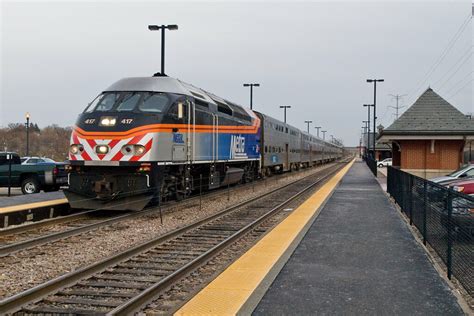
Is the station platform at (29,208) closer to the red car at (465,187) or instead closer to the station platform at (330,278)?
the station platform at (330,278)

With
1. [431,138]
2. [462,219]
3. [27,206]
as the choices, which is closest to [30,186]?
[27,206]

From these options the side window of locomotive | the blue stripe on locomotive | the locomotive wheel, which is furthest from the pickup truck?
the side window of locomotive

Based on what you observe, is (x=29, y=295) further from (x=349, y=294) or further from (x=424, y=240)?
(x=424, y=240)

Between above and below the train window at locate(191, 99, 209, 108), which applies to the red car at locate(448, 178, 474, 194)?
below

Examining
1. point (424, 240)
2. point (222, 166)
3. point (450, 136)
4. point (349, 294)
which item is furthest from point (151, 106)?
point (450, 136)

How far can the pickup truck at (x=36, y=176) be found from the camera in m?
18.9

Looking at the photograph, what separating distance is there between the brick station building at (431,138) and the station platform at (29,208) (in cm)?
1743

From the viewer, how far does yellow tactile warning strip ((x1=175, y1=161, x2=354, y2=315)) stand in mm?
5168

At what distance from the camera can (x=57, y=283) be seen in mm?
6062

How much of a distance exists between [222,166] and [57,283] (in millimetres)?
12910

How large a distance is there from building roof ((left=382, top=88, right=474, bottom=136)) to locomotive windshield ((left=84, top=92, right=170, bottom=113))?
15313 mm

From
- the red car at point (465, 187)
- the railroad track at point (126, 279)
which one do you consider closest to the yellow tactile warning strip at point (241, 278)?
the railroad track at point (126, 279)

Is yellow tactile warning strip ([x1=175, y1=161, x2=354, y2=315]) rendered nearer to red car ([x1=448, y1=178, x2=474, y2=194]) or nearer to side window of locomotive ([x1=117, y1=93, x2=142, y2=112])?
red car ([x1=448, y1=178, x2=474, y2=194])

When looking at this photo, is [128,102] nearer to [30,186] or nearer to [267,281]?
[267,281]
